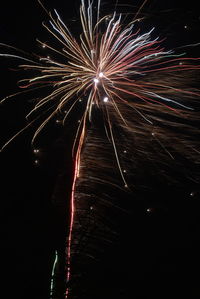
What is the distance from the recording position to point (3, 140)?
7.84ft

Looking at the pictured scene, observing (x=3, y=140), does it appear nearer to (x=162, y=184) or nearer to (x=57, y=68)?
(x=57, y=68)

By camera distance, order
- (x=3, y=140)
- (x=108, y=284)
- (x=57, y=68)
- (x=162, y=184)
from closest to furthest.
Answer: (x=108, y=284)
(x=162, y=184)
(x=3, y=140)
(x=57, y=68)

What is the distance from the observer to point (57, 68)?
255 cm

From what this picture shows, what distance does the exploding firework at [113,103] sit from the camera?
7.23ft

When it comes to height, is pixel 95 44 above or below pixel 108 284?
above

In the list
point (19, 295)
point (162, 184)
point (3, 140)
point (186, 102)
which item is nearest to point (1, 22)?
point (3, 140)

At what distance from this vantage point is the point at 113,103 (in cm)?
251

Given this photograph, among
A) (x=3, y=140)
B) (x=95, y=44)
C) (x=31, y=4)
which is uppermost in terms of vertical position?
(x=31, y=4)

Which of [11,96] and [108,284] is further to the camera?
[11,96]

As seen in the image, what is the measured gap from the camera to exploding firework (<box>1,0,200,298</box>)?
220 cm

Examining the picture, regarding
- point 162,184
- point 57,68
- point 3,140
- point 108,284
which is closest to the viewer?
point 108,284

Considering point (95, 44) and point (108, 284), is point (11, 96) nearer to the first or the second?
point (95, 44)

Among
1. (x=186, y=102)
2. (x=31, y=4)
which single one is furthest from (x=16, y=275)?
(x=31, y=4)

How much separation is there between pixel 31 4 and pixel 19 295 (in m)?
2.57
